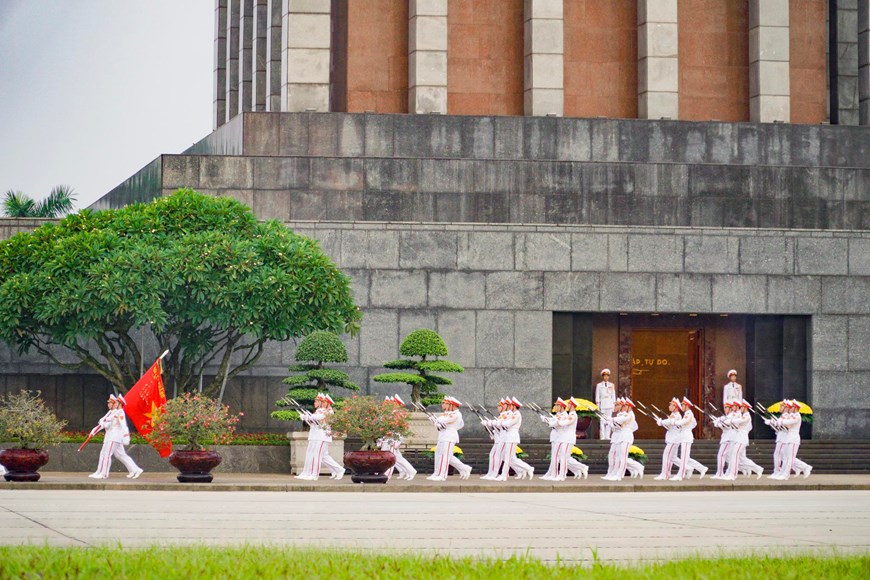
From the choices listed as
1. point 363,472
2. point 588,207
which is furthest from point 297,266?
point 588,207

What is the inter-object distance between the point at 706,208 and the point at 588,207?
10.3ft

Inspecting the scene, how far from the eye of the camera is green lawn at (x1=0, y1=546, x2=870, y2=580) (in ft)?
43.2

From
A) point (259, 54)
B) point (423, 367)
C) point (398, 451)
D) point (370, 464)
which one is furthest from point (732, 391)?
point (259, 54)

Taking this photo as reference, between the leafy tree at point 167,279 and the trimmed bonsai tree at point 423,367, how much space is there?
4.79ft

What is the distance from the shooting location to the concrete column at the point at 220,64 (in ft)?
204

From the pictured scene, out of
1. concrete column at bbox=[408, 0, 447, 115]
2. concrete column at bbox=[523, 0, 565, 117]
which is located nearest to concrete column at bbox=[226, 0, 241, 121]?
concrete column at bbox=[408, 0, 447, 115]

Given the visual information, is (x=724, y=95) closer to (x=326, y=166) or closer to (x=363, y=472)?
(x=326, y=166)

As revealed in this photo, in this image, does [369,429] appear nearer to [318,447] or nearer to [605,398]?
[318,447]

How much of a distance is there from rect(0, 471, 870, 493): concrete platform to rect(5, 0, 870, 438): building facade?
5.96 metres

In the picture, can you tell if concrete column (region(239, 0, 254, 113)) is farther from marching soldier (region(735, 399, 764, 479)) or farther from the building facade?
marching soldier (region(735, 399, 764, 479))

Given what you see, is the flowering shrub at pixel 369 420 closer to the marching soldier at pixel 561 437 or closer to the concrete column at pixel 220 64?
the marching soldier at pixel 561 437

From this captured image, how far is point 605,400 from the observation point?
123 ft

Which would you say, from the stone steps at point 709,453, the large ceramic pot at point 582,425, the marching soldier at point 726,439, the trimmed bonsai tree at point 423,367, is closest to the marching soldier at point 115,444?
the trimmed bonsai tree at point 423,367

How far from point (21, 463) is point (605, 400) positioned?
14934 mm
